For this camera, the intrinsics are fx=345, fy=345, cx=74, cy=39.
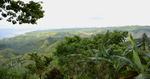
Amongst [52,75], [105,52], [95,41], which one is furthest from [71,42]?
[105,52]

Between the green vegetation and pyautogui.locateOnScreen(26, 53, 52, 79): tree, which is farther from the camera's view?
pyautogui.locateOnScreen(26, 53, 52, 79): tree

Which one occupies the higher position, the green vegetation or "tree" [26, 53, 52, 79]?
the green vegetation

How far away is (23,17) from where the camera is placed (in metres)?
18.8

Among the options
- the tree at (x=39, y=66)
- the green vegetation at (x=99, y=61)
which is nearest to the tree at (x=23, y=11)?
the green vegetation at (x=99, y=61)

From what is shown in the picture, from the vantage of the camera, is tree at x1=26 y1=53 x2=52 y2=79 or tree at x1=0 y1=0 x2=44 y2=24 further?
tree at x1=26 y1=53 x2=52 y2=79

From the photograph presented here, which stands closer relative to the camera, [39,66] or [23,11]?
[23,11]

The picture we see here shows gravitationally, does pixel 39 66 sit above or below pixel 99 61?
below

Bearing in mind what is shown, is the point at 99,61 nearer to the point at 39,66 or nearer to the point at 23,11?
the point at 23,11

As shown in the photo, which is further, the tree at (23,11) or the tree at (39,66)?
the tree at (39,66)

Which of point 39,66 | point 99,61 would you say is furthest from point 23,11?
point 39,66

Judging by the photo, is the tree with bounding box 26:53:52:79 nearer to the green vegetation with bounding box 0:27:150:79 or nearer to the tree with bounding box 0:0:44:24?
the green vegetation with bounding box 0:27:150:79

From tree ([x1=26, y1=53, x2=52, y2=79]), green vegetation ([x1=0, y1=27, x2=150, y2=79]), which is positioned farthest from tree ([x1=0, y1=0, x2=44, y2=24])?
tree ([x1=26, y1=53, x2=52, y2=79])

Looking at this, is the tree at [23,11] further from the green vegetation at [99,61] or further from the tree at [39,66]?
the tree at [39,66]

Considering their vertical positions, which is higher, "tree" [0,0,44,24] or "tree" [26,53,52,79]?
"tree" [0,0,44,24]
